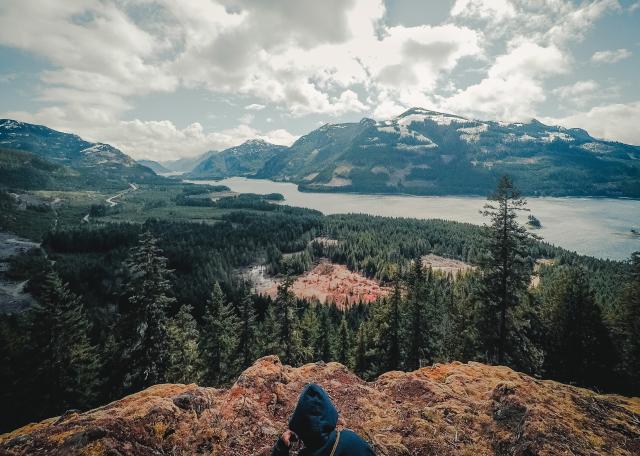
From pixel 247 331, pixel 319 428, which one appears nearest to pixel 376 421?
pixel 319 428

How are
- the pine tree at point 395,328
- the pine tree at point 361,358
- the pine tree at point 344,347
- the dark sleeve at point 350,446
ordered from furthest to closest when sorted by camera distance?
1. the pine tree at point 344,347
2. the pine tree at point 361,358
3. the pine tree at point 395,328
4. the dark sleeve at point 350,446

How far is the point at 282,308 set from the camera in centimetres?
3744

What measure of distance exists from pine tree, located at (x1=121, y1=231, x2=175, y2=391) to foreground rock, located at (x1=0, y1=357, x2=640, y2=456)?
12.6 metres

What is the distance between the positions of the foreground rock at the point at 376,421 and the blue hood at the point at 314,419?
234 inches

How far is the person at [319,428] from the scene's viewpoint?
4445mm

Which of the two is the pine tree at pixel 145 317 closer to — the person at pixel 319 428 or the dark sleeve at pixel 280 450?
the dark sleeve at pixel 280 450

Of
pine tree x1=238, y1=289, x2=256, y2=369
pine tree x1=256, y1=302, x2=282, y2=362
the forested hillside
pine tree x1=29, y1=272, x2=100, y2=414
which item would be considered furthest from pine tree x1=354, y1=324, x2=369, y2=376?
pine tree x1=29, y1=272, x2=100, y2=414

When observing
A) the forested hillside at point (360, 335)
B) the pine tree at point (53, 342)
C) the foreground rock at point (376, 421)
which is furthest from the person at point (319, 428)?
the pine tree at point (53, 342)

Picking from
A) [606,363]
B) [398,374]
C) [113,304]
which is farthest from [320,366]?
[113,304]

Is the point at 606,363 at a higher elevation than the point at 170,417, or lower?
lower

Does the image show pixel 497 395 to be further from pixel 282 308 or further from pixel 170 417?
pixel 282 308

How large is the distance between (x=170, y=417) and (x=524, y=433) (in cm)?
1060

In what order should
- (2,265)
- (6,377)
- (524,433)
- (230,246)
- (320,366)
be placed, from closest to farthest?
(524,433) → (320,366) → (6,377) → (2,265) → (230,246)

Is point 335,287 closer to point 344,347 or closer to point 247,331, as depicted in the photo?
Result: point 344,347
